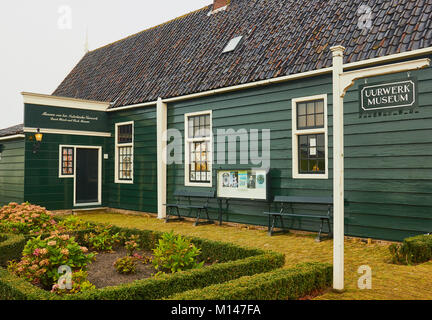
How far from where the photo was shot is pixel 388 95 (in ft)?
15.2

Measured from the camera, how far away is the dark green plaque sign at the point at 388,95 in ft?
14.6

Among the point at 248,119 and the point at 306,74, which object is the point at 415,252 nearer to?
the point at 306,74

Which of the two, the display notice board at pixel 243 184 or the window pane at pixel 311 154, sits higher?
the window pane at pixel 311 154

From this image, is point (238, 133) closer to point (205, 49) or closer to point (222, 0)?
point (205, 49)

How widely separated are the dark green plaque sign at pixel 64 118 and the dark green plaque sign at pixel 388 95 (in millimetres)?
12929

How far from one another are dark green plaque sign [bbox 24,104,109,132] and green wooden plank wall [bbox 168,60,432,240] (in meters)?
7.57

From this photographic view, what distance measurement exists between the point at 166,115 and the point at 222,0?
5530mm

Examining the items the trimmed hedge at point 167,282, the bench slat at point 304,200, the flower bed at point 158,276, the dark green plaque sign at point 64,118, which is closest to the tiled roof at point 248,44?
the dark green plaque sign at point 64,118

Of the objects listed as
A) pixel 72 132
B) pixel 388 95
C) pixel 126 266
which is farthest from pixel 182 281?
pixel 72 132

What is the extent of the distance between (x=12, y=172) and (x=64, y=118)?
3.23m

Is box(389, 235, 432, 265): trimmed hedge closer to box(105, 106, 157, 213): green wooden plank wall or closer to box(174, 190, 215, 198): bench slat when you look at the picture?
box(174, 190, 215, 198): bench slat

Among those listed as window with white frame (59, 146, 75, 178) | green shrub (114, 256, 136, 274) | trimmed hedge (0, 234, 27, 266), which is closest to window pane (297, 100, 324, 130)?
green shrub (114, 256, 136, 274)

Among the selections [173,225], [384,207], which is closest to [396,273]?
[384,207]

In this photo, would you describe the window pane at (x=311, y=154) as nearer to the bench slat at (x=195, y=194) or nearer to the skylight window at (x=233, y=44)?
the bench slat at (x=195, y=194)
